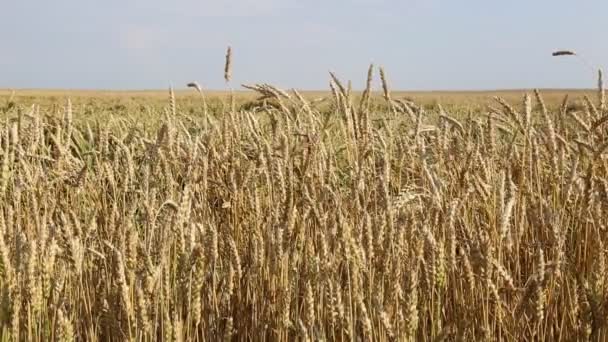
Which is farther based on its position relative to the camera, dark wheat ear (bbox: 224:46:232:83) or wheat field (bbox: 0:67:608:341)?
dark wheat ear (bbox: 224:46:232:83)

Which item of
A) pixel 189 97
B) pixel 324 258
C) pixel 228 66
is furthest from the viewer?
pixel 189 97

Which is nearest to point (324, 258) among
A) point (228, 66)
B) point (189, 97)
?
point (228, 66)

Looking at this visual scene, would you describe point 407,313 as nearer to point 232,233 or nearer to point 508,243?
point 508,243

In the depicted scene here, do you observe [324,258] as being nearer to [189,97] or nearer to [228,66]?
[228,66]

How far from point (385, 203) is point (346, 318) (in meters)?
0.23

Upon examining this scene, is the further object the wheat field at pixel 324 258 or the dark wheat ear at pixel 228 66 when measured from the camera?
the dark wheat ear at pixel 228 66

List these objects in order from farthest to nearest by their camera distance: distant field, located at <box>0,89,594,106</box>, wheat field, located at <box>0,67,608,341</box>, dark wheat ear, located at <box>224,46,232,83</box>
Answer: distant field, located at <box>0,89,594,106</box> → dark wheat ear, located at <box>224,46,232,83</box> → wheat field, located at <box>0,67,608,341</box>

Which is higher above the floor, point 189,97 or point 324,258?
point 324,258

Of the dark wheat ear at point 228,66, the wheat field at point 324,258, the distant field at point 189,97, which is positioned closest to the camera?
the wheat field at point 324,258

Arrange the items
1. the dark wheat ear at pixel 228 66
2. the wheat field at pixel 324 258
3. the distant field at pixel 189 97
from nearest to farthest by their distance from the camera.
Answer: the wheat field at pixel 324 258, the dark wheat ear at pixel 228 66, the distant field at pixel 189 97

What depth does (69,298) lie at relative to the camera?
1.88 metres

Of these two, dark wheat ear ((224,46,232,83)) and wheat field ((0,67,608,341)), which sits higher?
dark wheat ear ((224,46,232,83))

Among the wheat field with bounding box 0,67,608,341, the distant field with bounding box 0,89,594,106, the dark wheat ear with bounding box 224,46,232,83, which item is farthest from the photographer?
the distant field with bounding box 0,89,594,106

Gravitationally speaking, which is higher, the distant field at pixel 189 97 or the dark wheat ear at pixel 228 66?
the dark wheat ear at pixel 228 66
